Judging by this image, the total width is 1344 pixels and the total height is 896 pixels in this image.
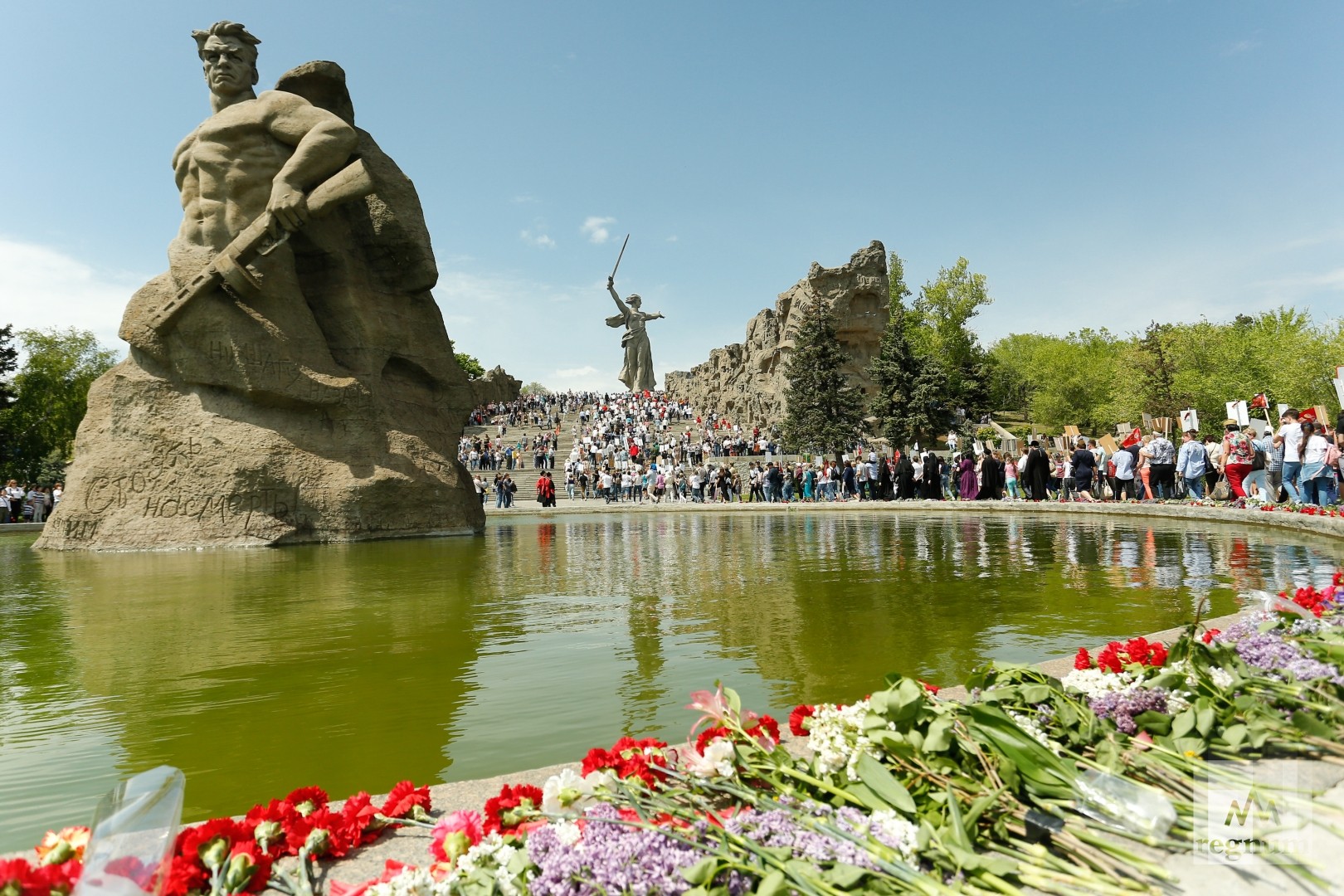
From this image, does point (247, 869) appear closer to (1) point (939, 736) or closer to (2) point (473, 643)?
(1) point (939, 736)

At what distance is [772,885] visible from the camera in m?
1.63

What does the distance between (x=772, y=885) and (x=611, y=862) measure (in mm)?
357

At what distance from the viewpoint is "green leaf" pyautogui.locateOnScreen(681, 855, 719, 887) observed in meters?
1.68

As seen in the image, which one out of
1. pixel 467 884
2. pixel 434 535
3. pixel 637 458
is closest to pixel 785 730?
pixel 467 884

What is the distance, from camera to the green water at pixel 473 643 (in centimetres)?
318

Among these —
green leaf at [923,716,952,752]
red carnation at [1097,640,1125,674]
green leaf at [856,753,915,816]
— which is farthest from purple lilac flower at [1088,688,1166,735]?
green leaf at [856,753,915,816]

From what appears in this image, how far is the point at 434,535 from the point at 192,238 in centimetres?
633

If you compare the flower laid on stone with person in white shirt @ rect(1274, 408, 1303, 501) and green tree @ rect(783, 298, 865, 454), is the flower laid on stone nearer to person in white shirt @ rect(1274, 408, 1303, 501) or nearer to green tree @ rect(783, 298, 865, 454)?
person in white shirt @ rect(1274, 408, 1303, 501)

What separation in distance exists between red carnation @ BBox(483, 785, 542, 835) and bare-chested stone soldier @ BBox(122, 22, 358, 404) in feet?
41.3

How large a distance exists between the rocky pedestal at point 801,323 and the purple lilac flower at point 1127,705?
42.6m

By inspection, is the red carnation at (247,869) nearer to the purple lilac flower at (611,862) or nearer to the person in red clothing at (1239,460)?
the purple lilac flower at (611,862)

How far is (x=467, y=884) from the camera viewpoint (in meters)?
1.79

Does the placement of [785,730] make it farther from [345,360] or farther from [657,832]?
[345,360]

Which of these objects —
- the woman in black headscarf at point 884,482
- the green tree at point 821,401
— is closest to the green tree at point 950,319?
the green tree at point 821,401
